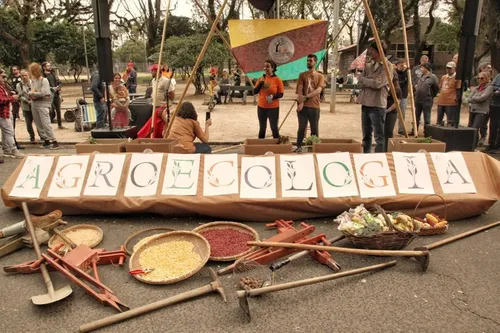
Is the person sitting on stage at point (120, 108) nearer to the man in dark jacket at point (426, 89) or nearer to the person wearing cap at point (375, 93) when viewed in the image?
the person wearing cap at point (375, 93)

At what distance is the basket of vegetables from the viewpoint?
3.09 meters

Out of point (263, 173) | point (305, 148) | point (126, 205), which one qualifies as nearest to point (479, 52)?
point (305, 148)

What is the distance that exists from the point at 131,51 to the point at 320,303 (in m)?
49.9

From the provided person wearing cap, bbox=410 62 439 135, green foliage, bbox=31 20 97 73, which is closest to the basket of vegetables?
person wearing cap, bbox=410 62 439 135

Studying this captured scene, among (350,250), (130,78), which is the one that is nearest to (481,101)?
(350,250)

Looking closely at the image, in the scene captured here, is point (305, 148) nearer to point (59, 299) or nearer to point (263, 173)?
point (263, 173)

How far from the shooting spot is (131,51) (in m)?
47.5

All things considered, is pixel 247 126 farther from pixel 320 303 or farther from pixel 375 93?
pixel 320 303

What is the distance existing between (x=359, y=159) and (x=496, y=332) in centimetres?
209

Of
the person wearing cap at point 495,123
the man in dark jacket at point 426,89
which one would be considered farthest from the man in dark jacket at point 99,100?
the person wearing cap at point 495,123

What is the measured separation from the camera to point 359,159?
404 centimetres

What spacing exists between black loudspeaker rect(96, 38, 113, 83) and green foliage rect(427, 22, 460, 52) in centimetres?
3101

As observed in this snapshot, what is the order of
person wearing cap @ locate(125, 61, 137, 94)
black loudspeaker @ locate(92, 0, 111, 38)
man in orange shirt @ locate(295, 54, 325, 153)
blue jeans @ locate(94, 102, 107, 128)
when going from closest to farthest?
black loudspeaker @ locate(92, 0, 111, 38) < man in orange shirt @ locate(295, 54, 325, 153) < blue jeans @ locate(94, 102, 107, 128) < person wearing cap @ locate(125, 61, 137, 94)

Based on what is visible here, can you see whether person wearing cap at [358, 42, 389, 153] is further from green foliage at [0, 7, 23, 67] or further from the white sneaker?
green foliage at [0, 7, 23, 67]
